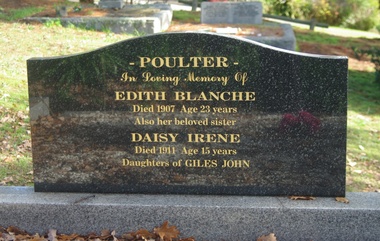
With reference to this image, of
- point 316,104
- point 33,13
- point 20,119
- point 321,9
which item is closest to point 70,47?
point 20,119

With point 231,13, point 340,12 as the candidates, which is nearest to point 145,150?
point 231,13

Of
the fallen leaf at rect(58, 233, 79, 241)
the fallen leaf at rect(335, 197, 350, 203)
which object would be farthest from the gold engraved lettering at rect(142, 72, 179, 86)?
the fallen leaf at rect(335, 197, 350, 203)

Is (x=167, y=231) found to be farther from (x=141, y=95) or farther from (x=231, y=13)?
(x=231, y=13)

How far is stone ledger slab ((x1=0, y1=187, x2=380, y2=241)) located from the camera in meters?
4.10

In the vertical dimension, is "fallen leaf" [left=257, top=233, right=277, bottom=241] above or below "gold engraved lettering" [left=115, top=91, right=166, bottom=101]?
below

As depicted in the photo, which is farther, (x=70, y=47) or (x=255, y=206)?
(x=70, y=47)

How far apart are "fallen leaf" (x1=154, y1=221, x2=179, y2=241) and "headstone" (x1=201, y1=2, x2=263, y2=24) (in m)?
11.0

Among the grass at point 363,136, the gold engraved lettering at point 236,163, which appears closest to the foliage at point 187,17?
the grass at point 363,136

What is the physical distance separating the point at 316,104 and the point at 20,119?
4.09 meters

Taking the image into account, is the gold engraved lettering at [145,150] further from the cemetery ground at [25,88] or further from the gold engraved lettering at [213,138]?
the cemetery ground at [25,88]

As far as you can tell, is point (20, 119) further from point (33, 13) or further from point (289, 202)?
point (33, 13)

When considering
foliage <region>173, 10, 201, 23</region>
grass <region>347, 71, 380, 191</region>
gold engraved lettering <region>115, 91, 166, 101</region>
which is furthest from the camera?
foliage <region>173, 10, 201, 23</region>

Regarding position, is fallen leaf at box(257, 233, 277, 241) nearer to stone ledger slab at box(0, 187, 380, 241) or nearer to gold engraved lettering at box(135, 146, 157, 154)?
stone ledger slab at box(0, 187, 380, 241)

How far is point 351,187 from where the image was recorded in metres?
5.58
